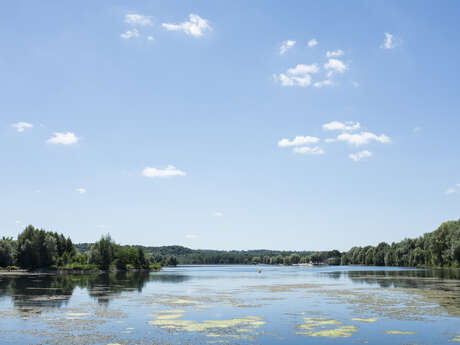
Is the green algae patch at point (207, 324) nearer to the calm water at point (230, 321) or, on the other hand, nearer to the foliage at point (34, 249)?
the calm water at point (230, 321)

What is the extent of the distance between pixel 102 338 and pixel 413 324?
2112cm

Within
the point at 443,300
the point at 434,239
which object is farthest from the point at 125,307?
the point at 434,239

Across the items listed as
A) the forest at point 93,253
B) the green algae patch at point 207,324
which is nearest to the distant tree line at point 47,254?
the forest at point 93,253

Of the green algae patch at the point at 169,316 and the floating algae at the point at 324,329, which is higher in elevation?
the floating algae at the point at 324,329

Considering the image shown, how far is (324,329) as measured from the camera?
2722 centimetres

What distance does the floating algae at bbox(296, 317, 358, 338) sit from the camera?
1004 inches

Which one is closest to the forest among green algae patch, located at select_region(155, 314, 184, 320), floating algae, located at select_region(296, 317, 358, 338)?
green algae patch, located at select_region(155, 314, 184, 320)

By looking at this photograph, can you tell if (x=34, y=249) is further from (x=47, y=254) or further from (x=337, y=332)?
(x=337, y=332)

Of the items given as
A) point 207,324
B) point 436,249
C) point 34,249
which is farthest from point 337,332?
point 436,249

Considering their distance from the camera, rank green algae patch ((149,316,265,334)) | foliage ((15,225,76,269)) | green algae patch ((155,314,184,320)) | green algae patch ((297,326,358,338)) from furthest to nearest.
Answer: foliage ((15,225,76,269)), green algae patch ((155,314,184,320)), green algae patch ((149,316,265,334)), green algae patch ((297,326,358,338))

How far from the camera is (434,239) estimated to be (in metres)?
159

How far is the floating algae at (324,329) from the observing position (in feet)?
83.7

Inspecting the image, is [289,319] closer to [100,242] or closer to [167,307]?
[167,307]

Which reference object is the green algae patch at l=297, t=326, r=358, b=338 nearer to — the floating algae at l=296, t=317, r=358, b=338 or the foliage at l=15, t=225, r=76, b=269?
the floating algae at l=296, t=317, r=358, b=338
